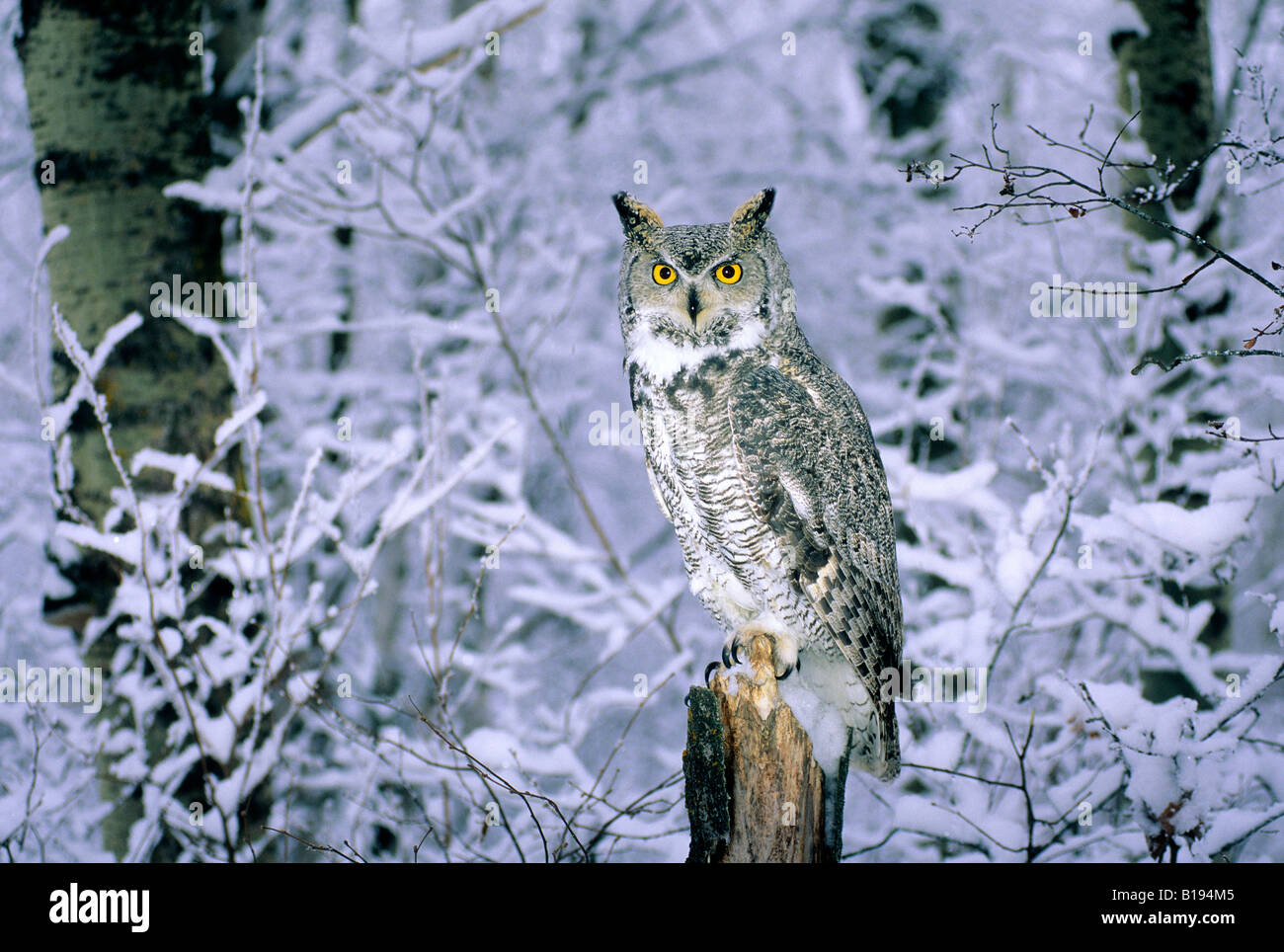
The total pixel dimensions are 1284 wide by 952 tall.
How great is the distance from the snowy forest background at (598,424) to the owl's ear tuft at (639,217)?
622 millimetres

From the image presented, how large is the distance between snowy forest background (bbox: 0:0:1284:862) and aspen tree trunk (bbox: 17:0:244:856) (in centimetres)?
2

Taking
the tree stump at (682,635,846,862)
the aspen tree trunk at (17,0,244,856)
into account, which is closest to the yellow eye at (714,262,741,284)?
the tree stump at (682,635,846,862)

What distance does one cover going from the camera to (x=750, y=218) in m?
1.92

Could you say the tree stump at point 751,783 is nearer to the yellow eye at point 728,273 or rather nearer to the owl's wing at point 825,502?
the owl's wing at point 825,502

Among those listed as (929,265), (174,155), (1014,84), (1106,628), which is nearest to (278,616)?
(174,155)

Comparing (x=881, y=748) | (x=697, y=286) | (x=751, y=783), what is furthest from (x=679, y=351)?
(x=881, y=748)

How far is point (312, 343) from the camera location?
6363 mm

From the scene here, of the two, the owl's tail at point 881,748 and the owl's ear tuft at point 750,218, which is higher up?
the owl's ear tuft at point 750,218

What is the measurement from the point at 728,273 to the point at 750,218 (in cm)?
14

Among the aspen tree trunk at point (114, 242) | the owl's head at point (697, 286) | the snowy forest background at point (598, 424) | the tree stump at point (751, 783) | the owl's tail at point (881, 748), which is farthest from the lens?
the aspen tree trunk at point (114, 242)

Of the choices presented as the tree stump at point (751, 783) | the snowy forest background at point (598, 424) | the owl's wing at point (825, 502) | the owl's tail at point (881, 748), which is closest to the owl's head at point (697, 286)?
the owl's wing at point (825, 502)

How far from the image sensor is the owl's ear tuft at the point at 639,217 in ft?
6.41

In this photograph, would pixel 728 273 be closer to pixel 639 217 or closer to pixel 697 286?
pixel 697 286
